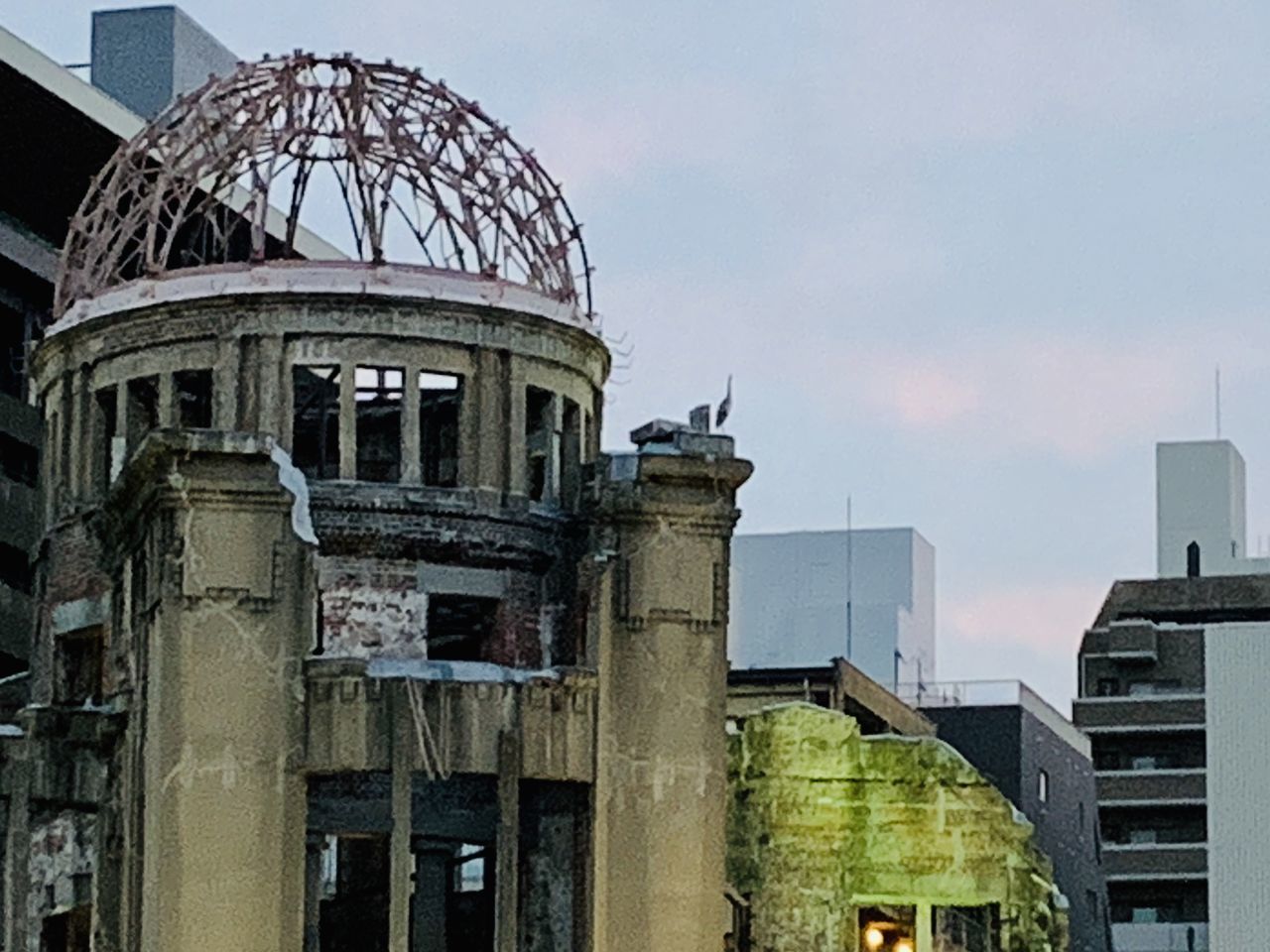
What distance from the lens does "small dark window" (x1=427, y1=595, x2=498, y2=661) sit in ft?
186

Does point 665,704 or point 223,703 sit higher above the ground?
point 665,704

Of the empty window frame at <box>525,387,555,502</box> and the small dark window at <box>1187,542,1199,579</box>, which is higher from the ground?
the small dark window at <box>1187,542,1199,579</box>

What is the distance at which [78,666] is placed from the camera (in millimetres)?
59375

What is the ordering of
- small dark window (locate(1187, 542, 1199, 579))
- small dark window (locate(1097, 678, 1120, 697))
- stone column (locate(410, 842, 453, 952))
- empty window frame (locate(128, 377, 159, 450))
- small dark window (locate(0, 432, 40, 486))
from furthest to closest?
small dark window (locate(1187, 542, 1199, 579)), small dark window (locate(1097, 678, 1120, 697)), small dark window (locate(0, 432, 40, 486)), empty window frame (locate(128, 377, 159, 450)), stone column (locate(410, 842, 453, 952))

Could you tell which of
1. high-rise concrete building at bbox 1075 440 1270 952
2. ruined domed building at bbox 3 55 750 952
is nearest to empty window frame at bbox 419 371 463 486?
ruined domed building at bbox 3 55 750 952

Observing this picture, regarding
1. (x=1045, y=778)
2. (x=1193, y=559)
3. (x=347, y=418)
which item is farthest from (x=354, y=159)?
(x=1193, y=559)

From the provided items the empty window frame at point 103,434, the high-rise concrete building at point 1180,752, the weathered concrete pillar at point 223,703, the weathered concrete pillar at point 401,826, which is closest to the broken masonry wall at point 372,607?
the weathered concrete pillar at point 223,703

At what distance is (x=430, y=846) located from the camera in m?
55.4

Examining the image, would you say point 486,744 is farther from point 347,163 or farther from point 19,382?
point 19,382

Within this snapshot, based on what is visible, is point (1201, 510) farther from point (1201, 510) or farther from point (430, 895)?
point (430, 895)

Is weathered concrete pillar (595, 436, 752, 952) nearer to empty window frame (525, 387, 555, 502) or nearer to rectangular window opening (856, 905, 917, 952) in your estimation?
empty window frame (525, 387, 555, 502)

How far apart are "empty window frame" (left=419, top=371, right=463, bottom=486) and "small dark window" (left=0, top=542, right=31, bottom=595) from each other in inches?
1074

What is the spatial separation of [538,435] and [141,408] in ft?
21.8

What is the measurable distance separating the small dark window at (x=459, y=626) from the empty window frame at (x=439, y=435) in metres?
2.05
